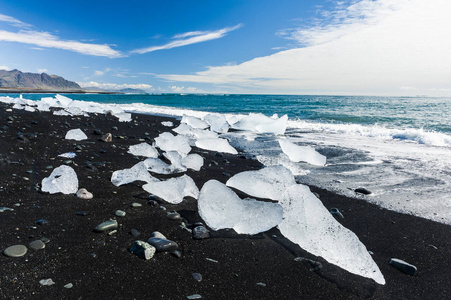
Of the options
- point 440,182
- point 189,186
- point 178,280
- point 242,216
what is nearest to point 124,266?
point 178,280

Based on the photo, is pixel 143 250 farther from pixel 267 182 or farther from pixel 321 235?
pixel 267 182

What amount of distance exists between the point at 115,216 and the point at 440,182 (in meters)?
4.05

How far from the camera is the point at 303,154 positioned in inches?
173

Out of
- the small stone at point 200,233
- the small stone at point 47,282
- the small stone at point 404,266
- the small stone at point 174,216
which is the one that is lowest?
the small stone at point 404,266

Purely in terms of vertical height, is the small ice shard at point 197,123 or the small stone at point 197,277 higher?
the small ice shard at point 197,123

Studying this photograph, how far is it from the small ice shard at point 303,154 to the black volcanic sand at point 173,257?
5.62 ft

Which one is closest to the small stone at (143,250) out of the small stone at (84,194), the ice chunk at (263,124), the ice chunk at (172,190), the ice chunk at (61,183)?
the ice chunk at (172,190)

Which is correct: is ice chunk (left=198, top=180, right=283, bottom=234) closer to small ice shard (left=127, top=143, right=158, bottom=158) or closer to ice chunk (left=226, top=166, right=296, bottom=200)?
ice chunk (left=226, top=166, right=296, bottom=200)

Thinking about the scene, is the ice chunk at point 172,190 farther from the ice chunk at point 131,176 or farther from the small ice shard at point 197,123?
the small ice shard at point 197,123

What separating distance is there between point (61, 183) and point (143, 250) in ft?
4.10

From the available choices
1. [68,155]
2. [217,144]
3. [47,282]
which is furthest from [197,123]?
[47,282]

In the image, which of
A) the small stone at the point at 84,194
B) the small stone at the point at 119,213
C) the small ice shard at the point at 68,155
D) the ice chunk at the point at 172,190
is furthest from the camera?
the small ice shard at the point at 68,155

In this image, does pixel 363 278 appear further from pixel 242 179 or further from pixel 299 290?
pixel 242 179

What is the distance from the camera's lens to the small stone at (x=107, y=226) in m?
1.74
